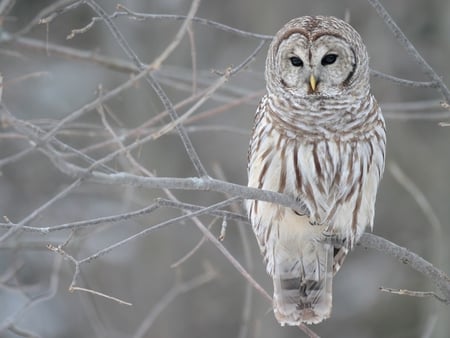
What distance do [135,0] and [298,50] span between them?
487 centimetres

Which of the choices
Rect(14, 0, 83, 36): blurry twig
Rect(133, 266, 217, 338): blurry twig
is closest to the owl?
Rect(133, 266, 217, 338): blurry twig

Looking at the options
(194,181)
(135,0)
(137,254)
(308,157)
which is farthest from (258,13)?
(194,181)

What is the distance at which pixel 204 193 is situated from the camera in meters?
10.3

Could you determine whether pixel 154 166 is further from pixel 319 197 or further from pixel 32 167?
pixel 319 197

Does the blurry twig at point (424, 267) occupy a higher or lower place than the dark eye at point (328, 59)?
lower

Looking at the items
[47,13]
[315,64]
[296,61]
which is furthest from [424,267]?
[47,13]

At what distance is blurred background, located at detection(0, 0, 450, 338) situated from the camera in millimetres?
9680

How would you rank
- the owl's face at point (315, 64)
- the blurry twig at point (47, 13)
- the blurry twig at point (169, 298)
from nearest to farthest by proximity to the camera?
the blurry twig at point (47, 13)
the owl's face at point (315, 64)
the blurry twig at point (169, 298)

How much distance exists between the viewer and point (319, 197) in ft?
16.4

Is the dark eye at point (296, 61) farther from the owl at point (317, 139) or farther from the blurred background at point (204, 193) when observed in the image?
the blurred background at point (204, 193)

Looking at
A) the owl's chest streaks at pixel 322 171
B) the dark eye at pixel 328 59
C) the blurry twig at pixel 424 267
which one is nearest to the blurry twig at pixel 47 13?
the owl's chest streaks at pixel 322 171

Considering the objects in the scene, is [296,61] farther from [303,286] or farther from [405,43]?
[303,286]

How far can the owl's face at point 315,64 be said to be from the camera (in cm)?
511

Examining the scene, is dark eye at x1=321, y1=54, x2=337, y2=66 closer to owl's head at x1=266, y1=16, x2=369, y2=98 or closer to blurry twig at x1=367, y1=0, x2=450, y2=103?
owl's head at x1=266, y1=16, x2=369, y2=98
